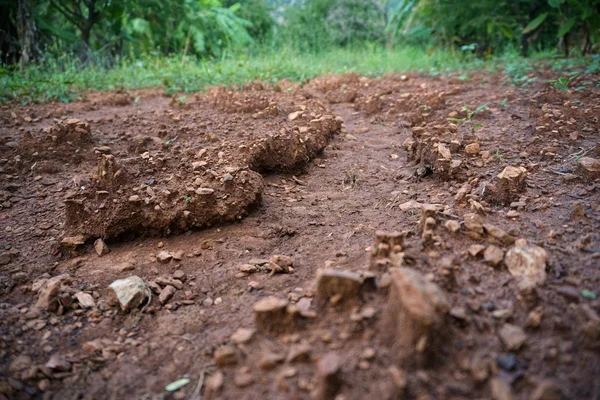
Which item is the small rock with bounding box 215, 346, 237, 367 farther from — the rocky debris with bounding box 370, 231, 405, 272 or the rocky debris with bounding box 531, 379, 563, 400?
the rocky debris with bounding box 531, 379, 563, 400

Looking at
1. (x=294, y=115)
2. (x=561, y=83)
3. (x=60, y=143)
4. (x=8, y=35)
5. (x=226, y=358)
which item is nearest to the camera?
(x=226, y=358)

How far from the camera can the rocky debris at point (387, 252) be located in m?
1.51

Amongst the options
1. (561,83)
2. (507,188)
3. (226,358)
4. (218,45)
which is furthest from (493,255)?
(218,45)

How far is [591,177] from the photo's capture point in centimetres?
217

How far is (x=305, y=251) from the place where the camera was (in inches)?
80.7

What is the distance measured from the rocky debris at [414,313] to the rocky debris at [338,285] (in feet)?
0.41

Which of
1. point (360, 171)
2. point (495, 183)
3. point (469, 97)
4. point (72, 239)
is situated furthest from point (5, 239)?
point (469, 97)

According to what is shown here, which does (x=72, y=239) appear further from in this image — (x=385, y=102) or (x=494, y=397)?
(x=385, y=102)

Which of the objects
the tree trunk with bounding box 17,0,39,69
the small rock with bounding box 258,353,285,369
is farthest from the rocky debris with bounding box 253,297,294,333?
the tree trunk with bounding box 17,0,39,69

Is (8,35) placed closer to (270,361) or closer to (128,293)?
(128,293)

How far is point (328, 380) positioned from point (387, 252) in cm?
58

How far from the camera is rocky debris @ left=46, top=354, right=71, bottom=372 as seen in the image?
1.47m

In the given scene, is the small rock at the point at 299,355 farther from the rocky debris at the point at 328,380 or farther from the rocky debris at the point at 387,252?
the rocky debris at the point at 387,252

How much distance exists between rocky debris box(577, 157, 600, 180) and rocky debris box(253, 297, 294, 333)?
171 cm
